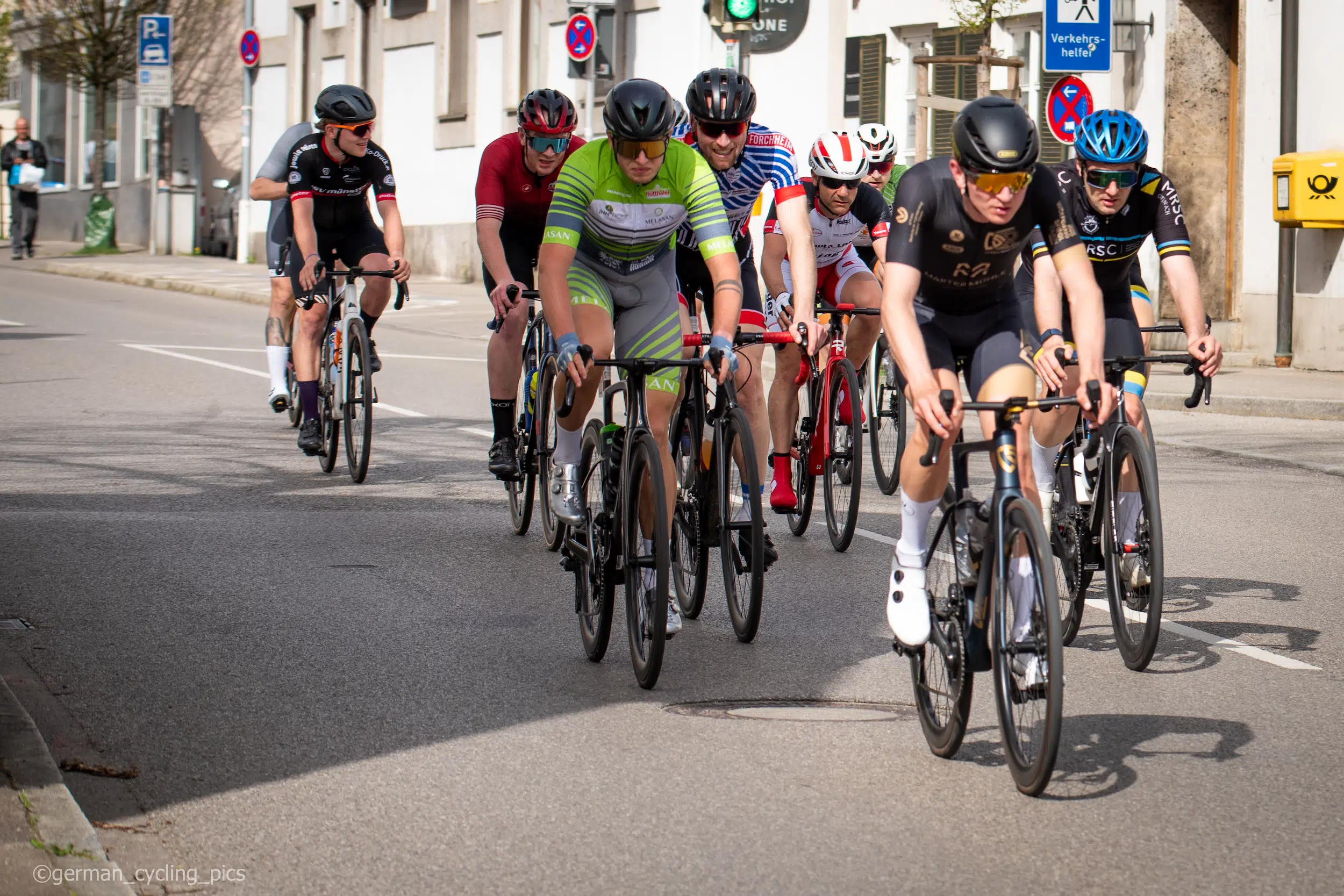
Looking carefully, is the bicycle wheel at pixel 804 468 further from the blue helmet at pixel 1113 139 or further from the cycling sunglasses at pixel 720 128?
the blue helmet at pixel 1113 139

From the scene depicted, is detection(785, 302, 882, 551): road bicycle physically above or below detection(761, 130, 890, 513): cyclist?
below

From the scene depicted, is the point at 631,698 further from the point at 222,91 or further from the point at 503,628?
the point at 222,91

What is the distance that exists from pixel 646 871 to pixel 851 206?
5935 millimetres

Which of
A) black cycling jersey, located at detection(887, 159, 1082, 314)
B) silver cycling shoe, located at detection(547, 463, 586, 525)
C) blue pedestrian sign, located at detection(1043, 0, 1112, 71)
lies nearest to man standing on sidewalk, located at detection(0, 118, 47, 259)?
blue pedestrian sign, located at detection(1043, 0, 1112, 71)

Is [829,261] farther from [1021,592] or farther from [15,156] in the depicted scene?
[15,156]

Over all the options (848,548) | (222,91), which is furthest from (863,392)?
(222,91)

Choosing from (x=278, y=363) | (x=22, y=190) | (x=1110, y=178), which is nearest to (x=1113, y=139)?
(x=1110, y=178)

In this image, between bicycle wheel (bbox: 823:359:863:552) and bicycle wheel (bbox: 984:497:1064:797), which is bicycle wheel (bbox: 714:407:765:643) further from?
bicycle wheel (bbox: 823:359:863:552)

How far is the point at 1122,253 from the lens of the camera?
749 cm

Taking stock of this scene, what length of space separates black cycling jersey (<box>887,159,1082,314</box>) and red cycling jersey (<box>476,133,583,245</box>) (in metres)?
3.49

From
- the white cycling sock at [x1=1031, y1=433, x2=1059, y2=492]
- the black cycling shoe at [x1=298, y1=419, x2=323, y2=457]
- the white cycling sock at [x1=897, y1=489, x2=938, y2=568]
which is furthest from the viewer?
the black cycling shoe at [x1=298, y1=419, x2=323, y2=457]

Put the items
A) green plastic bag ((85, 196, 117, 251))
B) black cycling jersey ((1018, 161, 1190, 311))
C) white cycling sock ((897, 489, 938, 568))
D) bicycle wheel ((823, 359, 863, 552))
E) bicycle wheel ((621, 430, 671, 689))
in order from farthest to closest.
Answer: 1. green plastic bag ((85, 196, 117, 251))
2. bicycle wheel ((823, 359, 863, 552))
3. black cycling jersey ((1018, 161, 1190, 311))
4. bicycle wheel ((621, 430, 671, 689))
5. white cycling sock ((897, 489, 938, 568))

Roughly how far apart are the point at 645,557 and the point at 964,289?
4.40 ft

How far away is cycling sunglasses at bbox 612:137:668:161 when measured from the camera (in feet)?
21.9
